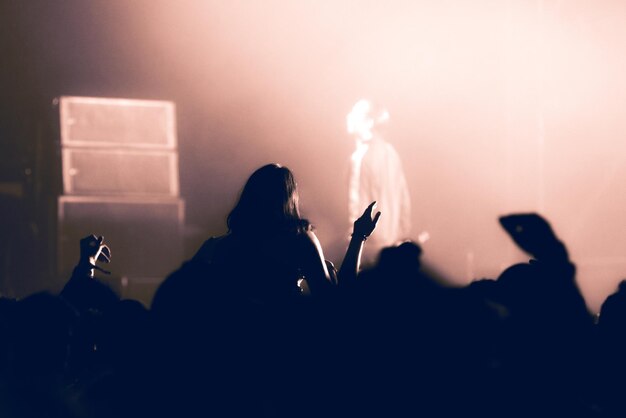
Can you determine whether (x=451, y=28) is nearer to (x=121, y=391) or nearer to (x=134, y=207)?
(x=134, y=207)

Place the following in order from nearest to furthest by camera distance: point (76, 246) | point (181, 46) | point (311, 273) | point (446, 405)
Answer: point (446, 405) → point (311, 273) → point (76, 246) → point (181, 46)

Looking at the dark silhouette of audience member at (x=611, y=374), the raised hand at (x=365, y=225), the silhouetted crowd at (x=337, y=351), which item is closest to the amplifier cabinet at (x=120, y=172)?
the raised hand at (x=365, y=225)

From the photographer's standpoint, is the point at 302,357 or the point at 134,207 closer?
the point at 302,357

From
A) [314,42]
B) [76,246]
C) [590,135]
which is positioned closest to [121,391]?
[76,246]

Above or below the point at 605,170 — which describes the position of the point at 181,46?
above

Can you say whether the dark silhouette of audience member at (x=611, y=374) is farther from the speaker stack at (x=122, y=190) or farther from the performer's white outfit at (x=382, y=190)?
the performer's white outfit at (x=382, y=190)

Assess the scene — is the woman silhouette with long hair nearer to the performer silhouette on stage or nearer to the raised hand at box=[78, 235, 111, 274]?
the raised hand at box=[78, 235, 111, 274]

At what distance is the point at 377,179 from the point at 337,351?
4.36 meters

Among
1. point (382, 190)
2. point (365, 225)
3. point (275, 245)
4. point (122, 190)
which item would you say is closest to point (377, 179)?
point (382, 190)

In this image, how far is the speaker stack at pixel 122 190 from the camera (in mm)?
5152

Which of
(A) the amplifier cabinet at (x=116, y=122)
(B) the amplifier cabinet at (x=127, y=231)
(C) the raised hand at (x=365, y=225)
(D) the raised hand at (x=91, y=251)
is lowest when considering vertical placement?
(B) the amplifier cabinet at (x=127, y=231)

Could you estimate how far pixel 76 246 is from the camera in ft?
16.9

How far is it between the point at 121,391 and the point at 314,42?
466 centimetres

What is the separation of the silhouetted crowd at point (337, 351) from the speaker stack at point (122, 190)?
11.9 ft
